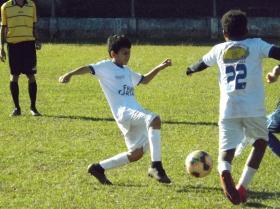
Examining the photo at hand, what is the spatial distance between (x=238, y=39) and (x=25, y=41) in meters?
5.32

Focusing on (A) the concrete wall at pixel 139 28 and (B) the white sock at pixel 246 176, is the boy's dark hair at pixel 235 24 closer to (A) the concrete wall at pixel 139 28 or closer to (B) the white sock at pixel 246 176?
(B) the white sock at pixel 246 176

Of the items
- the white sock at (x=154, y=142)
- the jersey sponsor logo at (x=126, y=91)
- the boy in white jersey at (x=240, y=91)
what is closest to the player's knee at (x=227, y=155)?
the boy in white jersey at (x=240, y=91)

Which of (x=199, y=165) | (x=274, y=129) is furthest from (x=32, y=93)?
(x=199, y=165)

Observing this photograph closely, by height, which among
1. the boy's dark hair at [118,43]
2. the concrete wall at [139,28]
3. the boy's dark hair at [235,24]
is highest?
the boy's dark hair at [235,24]

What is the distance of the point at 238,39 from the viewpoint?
5859 millimetres

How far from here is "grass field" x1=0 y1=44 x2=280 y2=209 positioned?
6.05m

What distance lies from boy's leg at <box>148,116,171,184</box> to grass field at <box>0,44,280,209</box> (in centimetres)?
9

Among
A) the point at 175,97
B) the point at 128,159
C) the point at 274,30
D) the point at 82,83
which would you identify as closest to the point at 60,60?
the point at 82,83

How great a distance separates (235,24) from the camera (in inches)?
228

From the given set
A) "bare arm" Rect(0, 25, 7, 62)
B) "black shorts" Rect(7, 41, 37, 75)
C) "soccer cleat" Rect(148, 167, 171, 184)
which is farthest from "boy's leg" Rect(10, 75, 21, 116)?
"soccer cleat" Rect(148, 167, 171, 184)

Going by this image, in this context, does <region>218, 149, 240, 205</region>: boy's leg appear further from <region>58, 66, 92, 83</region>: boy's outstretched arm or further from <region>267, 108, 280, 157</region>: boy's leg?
<region>58, 66, 92, 83</region>: boy's outstretched arm

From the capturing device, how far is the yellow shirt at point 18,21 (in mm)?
10523

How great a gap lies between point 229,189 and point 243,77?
2.96ft

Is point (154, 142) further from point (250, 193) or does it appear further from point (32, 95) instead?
point (32, 95)
